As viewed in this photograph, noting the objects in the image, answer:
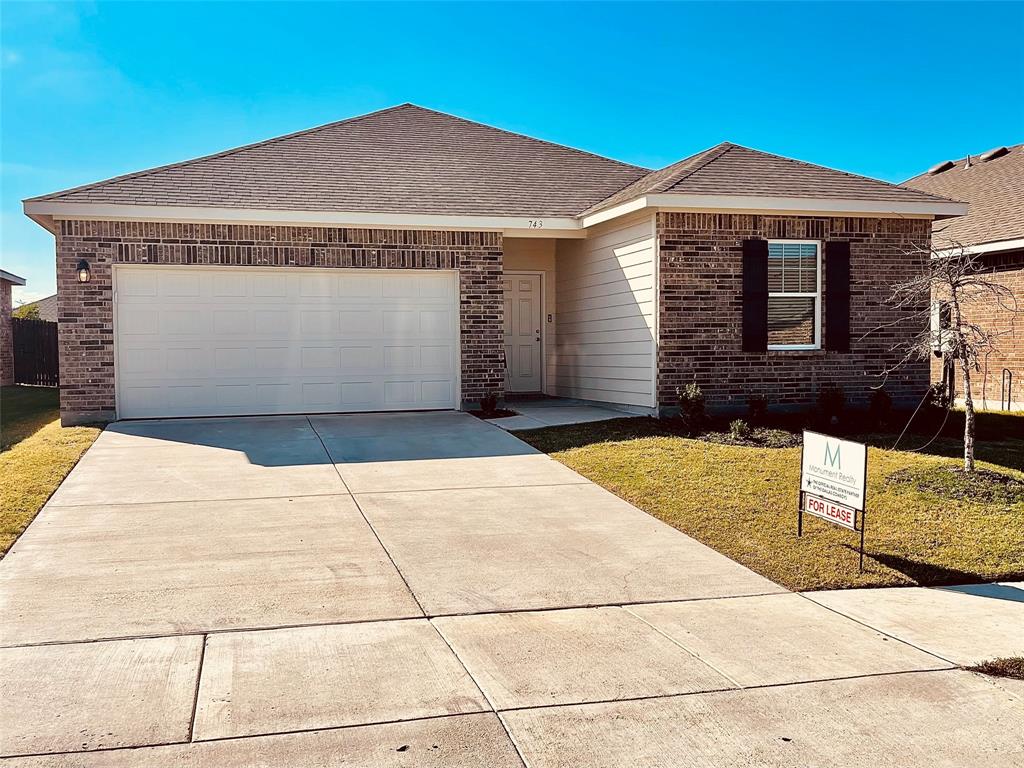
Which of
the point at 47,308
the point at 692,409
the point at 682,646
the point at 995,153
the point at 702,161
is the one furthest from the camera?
the point at 47,308

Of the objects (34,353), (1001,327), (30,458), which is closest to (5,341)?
(34,353)

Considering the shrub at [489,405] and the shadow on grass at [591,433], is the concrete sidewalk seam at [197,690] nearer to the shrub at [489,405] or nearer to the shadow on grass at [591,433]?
the shadow on grass at [591,433]

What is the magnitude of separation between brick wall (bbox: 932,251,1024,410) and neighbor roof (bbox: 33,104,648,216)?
271 inches

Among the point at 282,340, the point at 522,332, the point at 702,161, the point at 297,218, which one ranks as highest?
the point at 702,161

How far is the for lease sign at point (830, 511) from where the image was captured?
20.8 ft

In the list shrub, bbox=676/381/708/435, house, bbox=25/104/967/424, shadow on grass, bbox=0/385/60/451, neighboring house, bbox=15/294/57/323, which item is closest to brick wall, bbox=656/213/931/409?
house, bbox=25/104/967/424

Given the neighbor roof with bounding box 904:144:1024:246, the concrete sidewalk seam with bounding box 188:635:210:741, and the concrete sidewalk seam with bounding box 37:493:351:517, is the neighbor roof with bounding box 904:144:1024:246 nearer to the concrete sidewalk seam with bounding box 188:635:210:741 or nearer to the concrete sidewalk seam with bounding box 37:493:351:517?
the concrete sidewalk seam with bounding box 37:493:351:517

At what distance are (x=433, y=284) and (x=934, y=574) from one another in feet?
31.3

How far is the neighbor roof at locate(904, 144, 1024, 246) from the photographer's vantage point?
16031 mm

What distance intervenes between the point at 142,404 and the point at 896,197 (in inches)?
467

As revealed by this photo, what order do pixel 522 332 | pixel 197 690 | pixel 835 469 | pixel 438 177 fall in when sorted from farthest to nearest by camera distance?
1. pixel 522 332
2. pixel 438 177
3. pixel 835 469
4. pixel 197 690

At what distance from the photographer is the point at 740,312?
1304cm

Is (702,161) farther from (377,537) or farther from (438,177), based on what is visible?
(377,537)

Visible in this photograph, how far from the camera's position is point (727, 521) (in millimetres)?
7422
